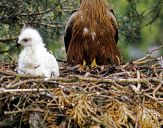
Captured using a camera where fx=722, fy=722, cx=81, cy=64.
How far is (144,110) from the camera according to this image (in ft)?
18.6

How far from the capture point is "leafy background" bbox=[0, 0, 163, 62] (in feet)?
26.0

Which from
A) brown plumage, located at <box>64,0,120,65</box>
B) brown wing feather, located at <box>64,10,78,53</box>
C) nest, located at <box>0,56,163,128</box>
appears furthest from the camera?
brown wing feather, located at <box>64,10,78,53</box>

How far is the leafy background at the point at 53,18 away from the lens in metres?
7.93

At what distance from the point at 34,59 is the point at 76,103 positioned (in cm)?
92

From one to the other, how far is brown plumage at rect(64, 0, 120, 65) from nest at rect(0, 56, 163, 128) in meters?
1.84

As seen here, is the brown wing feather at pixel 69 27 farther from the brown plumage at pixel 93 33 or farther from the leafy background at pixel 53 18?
the leafy background at pixel 53 18

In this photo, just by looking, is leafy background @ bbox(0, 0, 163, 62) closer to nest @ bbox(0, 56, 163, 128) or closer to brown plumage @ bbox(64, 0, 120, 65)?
brown plumage @ bbox(64, 0, 120, 65)

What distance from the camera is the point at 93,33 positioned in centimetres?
774

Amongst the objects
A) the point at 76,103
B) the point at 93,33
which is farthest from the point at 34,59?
the point at 93,33

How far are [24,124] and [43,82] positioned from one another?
0.39 meters

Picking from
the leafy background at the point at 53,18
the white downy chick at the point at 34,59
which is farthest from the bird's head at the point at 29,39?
the leafy background at the point at 53,18

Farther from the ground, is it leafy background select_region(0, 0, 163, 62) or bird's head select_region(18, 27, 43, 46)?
leafy background select_region(0, 0, 163, 62)

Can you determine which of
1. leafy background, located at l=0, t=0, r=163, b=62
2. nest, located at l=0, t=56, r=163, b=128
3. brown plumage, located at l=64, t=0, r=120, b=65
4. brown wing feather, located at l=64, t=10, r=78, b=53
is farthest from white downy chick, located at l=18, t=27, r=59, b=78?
brown wing feather, located at l=64, t=10, r=78, b=53

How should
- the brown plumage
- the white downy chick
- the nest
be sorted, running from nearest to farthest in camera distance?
the nest
the white downy chick
the brown plumage
